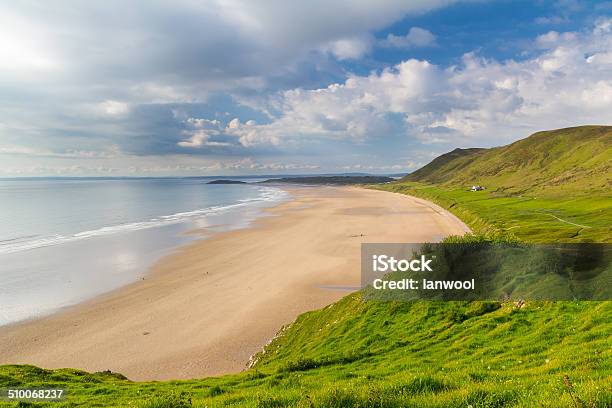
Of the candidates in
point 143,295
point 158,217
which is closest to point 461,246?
point 143,295

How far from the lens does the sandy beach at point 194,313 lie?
84.4 ft

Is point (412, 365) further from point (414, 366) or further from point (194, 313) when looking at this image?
point (194, 313)

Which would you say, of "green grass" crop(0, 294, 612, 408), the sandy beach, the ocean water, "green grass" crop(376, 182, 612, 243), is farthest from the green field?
"green grass" crop(376, 182, 612, 243)

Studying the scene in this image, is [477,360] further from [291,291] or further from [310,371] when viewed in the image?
[291,291]

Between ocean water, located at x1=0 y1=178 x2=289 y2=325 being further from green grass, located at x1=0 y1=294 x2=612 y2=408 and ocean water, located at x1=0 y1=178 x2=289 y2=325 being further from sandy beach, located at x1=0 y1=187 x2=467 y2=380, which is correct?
green grass, located at x1=0 y1=294 x2=612 y2=408

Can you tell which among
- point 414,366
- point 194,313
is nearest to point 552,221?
point 194,313

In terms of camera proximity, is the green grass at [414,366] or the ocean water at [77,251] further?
the ocean water at [77,251]

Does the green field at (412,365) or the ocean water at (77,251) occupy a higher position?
the green field at (412,365)

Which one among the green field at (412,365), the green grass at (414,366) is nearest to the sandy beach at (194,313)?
the green field at (412,365)

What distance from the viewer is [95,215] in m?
112

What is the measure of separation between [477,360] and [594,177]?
514ft

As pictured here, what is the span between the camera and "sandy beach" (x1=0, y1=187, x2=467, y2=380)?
84.4ft

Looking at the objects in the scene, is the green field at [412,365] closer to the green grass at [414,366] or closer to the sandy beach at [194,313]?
the green grass at [414,366]

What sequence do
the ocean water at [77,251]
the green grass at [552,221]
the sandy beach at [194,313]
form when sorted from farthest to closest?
the green grass at [552,221] < the ocean water at [77,251] < the sandy beach at [194,313]
